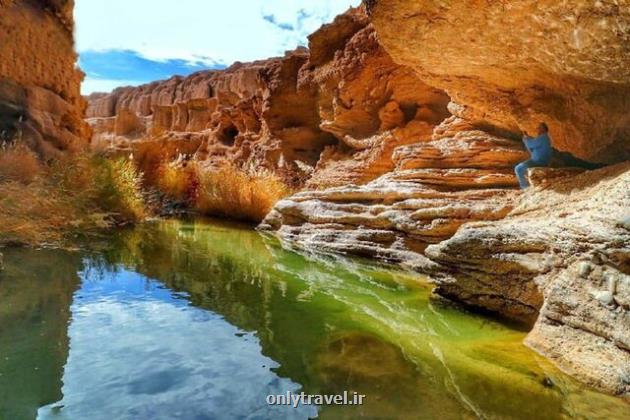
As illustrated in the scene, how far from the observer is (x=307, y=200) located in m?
8.41

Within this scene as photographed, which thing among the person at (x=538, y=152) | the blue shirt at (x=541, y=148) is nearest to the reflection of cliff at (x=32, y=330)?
the person at (x=538, y=152)

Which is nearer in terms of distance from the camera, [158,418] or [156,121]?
[158,418]

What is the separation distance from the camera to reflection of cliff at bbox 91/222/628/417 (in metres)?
2.35

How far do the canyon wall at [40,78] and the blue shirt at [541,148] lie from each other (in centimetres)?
727

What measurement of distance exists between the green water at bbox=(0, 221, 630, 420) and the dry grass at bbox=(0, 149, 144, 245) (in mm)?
427

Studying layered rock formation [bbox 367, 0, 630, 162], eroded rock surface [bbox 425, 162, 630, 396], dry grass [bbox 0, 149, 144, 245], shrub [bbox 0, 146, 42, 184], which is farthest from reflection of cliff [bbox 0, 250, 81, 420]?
layered rock formation [bbox 367, 0, 630, 162]

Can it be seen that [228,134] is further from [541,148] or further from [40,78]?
[541,148]

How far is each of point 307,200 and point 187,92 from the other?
5960cm

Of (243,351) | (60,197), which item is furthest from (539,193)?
(60,197)

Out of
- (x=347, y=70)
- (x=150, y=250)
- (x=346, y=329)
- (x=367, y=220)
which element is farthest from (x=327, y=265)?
(x=347, y=70)

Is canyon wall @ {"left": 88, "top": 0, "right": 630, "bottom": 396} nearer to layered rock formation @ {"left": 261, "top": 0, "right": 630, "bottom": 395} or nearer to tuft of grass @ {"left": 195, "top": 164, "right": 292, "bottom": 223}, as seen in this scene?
layered rock formation @ {"left": 261, "top": 0, "right": 630, "bottom": 395}

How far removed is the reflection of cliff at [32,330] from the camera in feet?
6.72

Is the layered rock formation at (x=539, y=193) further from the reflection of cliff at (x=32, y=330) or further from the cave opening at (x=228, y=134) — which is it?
the cave opening at (x=228, y=134)

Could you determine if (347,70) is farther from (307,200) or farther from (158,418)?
(158,418)
